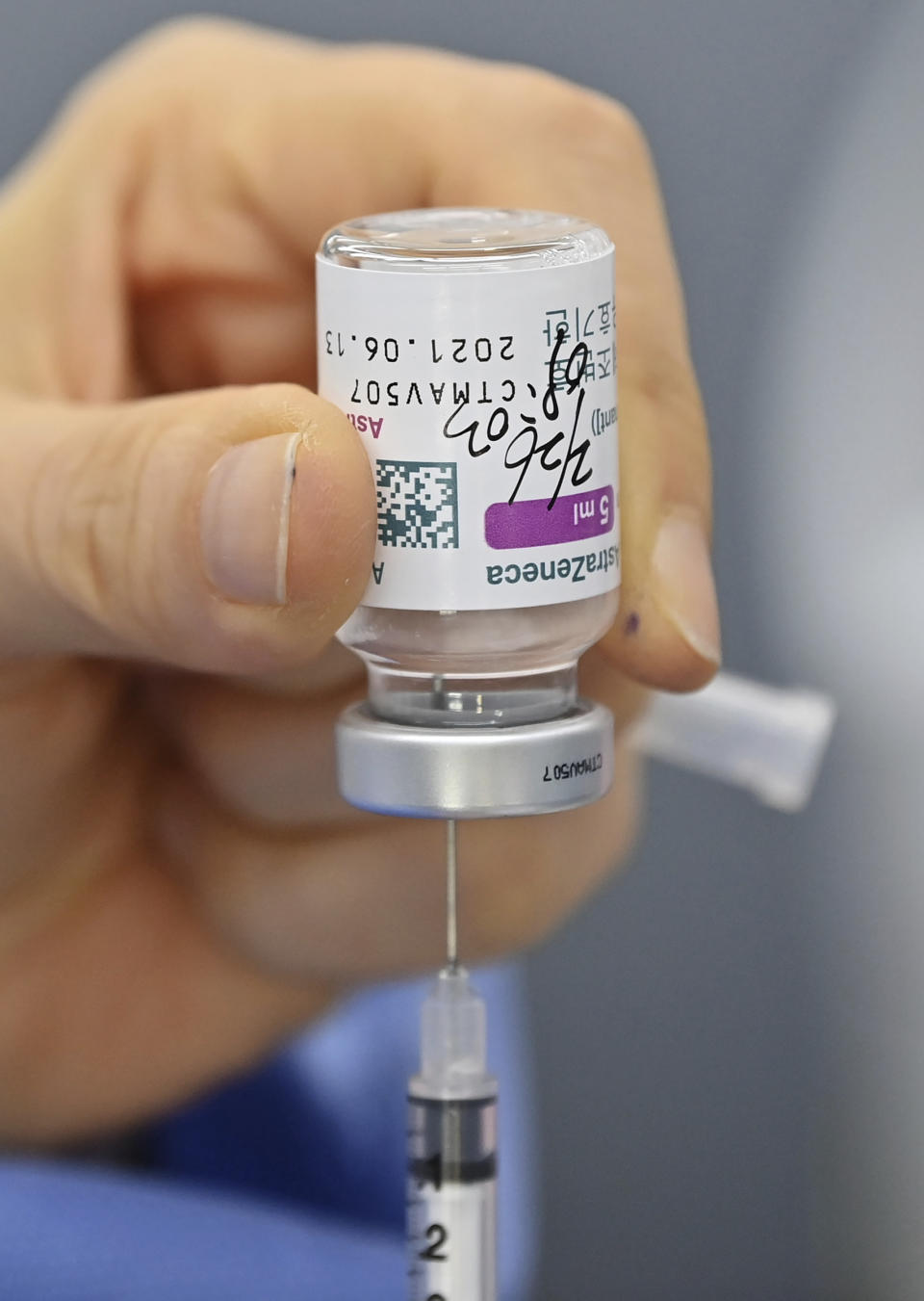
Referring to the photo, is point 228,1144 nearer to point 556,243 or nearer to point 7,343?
point 7,343

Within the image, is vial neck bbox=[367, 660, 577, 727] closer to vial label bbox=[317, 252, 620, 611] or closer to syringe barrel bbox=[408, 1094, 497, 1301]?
vial label bbox=[317, 252, 620, 611]

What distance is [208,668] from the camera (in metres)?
0.63

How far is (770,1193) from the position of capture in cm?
169

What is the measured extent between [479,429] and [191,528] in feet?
0.37

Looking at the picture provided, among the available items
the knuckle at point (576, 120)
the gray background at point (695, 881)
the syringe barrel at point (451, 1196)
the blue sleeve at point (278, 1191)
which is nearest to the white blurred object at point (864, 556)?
the gray background at point (695, 881)

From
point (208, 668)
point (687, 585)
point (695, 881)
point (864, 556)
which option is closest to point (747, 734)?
point (687, 585)

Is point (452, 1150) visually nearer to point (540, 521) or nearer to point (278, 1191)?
point (540, 521)

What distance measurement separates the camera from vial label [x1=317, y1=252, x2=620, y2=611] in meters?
0.52

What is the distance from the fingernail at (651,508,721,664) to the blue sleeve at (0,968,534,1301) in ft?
1.32

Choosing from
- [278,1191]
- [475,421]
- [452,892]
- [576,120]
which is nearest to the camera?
Answer: [475,421]

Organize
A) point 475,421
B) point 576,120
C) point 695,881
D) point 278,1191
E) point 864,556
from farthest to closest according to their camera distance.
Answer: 1. point 695,881
2. point 864,556
3. point 278,1191
4. point 576,120
5. point 475,421

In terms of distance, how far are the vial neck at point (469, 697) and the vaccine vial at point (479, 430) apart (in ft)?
0.03

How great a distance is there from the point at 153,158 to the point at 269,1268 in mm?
605

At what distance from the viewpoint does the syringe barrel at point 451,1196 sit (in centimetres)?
65
